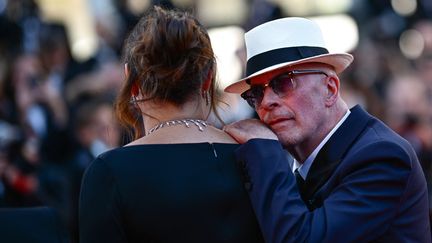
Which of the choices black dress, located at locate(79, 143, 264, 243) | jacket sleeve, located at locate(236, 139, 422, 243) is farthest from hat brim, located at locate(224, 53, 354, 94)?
black dress, located at locate(79, 143, 264, 243)

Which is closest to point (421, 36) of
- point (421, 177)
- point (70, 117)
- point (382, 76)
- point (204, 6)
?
point (382, 76)

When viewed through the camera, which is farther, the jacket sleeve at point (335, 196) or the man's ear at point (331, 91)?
the man's ear at point (331, 91)

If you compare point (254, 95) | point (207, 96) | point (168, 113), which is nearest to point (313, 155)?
point (254, 95)

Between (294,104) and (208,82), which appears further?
(294,104)

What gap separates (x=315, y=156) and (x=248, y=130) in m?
0.36

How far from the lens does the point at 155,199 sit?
11.4 feet

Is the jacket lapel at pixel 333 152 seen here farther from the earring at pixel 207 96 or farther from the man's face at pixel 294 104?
the earring at pixel 207 96

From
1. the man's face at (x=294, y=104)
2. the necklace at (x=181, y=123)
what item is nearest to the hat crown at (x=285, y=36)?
the man's face at (x=294, y=104)

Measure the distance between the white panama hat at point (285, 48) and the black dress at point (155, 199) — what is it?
66 cm

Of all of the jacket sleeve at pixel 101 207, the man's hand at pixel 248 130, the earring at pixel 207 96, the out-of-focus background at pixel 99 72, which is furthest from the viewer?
the out-of-focus background at pixel 99 72

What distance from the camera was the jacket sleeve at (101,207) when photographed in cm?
344

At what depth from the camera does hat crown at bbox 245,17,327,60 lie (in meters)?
4.09

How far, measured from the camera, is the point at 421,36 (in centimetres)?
1246

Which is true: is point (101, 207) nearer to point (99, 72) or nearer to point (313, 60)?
point (313, 60)
